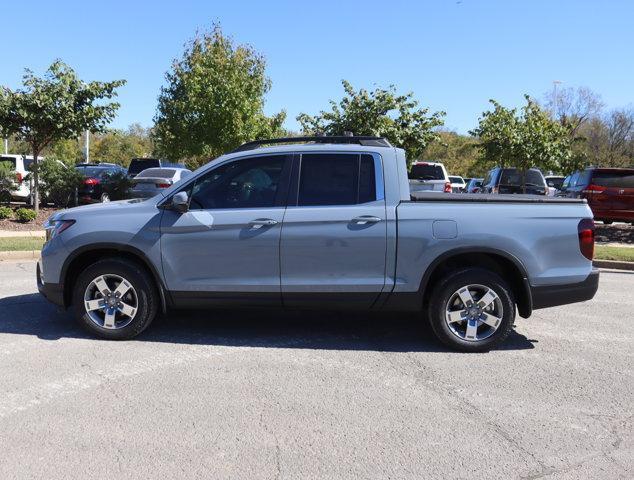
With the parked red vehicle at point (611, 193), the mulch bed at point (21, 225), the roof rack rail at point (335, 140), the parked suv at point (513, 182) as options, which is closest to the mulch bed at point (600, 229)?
the mulch bed at point (21, 225)

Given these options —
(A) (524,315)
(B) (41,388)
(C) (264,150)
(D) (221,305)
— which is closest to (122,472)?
(B) (41,388)

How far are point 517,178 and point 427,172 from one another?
3.50 m

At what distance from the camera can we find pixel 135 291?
5496 mm

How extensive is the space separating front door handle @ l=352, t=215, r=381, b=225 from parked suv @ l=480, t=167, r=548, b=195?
16126 mm

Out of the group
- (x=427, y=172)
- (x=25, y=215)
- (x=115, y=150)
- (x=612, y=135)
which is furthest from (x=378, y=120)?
(x=115, y=150)

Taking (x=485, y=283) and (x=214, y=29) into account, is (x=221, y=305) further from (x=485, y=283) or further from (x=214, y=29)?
(x=214, y=29)

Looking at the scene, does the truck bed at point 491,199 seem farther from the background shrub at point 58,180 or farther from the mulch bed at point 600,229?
the background shrub at point 58,180

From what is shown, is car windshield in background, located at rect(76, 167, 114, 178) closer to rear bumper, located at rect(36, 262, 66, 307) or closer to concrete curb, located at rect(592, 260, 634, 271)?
rear bumper, located at rect(36, 262, 66, 307)

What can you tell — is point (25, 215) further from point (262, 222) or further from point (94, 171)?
point (262, 222)

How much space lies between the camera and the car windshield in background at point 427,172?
63.3 ft

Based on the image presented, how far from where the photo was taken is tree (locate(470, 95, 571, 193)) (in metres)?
16.6

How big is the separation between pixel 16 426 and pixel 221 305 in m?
2.11

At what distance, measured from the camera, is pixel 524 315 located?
553cm

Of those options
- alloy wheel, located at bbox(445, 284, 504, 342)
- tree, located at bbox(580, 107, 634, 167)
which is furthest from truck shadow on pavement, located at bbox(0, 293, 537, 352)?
tree, located at bbox(580, 107, 634, 167)
